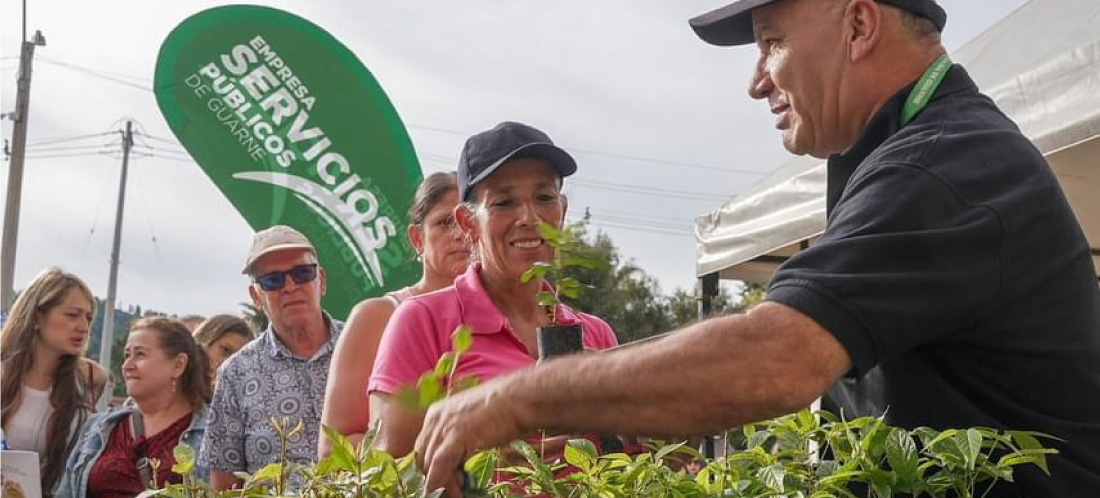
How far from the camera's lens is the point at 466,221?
283cm

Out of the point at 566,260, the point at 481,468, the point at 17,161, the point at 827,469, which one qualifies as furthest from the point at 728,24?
the point at 17,161

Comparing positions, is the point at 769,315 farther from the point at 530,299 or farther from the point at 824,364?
the point at 530,299

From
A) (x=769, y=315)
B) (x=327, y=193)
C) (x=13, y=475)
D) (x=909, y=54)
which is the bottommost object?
(x=13, y=475)

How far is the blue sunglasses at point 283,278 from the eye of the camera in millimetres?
4137

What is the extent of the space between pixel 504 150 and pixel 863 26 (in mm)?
1092

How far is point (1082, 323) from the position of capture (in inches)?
60.3

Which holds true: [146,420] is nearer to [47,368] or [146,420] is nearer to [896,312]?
[47,368]

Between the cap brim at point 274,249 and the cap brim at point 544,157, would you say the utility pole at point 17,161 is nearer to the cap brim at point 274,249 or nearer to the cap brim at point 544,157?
the cap brim at point 274,249

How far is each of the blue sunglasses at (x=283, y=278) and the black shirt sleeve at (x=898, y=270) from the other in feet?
Answer: 9.88

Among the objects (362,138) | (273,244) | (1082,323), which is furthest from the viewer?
(362,138)

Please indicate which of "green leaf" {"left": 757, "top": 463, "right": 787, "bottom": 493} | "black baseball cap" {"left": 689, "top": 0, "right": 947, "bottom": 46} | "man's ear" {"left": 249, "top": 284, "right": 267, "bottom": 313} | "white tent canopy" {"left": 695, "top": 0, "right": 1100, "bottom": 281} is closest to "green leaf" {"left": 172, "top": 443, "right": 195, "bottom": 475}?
"green leaf" {"left": 757, "top": 463, "right": 787, "bottom": 493}

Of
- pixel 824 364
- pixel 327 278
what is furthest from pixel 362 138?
pixel 824 364

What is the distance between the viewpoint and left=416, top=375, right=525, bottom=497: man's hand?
4.12 feet

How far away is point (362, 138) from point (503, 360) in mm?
3867
